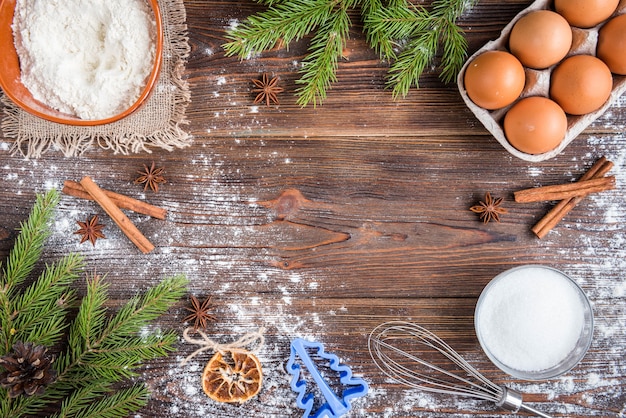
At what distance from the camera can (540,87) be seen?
1236mm

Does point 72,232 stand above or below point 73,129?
below

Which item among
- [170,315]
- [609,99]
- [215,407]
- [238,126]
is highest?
[609,99]

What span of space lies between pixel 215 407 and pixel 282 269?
0.44 m

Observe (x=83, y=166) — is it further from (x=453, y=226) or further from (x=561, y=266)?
(x=561, y=266)

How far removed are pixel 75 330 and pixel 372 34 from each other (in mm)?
1133

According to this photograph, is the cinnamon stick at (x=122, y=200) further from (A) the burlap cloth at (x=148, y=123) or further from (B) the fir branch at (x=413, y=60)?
(B) the fir branch at (x=413, y=60)

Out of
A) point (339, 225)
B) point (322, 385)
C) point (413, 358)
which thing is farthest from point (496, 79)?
point (322, 385)

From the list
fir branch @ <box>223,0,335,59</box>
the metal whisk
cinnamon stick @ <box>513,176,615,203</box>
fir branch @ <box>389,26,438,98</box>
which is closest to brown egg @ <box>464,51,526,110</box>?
fir branch @ <box>389,26,438,98</box>

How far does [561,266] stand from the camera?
139 centimetres

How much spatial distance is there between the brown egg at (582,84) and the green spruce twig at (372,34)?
254 mm

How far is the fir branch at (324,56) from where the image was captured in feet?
4.30

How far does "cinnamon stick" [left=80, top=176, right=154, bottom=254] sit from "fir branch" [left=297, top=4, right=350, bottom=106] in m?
0.58

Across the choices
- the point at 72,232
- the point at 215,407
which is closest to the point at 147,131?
the point at 72,232

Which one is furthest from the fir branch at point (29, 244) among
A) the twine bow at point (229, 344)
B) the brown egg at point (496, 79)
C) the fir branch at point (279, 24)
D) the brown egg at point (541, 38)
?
the brown egg at point (541, 38)
